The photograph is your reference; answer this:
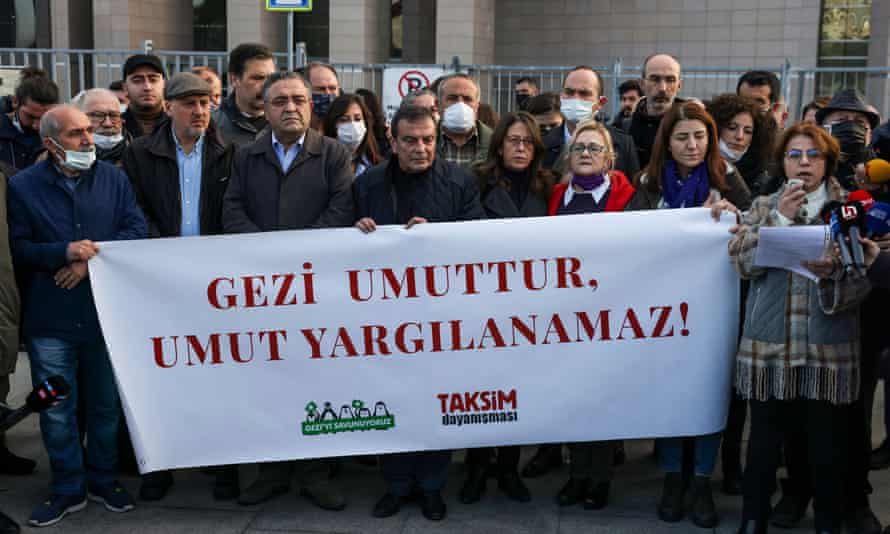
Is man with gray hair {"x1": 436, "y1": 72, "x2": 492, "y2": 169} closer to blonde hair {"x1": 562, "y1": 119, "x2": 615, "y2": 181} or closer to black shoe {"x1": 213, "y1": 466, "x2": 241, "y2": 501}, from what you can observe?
blonde hair {"x1": 562, "y1": 119, "x2": 615, "y2": 181}

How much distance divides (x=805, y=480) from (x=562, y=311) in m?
1.45

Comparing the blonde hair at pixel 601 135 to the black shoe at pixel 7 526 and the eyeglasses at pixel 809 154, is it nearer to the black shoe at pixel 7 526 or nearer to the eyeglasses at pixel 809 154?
the eyeglasses at pixel 809 154

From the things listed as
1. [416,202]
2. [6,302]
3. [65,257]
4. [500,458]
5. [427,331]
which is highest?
[416,202]

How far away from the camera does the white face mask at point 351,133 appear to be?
600cm

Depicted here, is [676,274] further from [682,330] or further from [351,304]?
[351,304]

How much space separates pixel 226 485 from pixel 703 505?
7.99ft

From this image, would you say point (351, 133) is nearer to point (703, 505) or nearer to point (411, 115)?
point (411, 115)

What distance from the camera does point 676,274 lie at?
15.8 ft

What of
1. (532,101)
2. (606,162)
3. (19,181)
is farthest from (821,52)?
(19,181)

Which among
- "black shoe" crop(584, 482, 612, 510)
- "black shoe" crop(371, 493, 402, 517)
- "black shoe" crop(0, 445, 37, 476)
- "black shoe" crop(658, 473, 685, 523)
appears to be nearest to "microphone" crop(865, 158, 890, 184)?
"black shoe" crop(658, 473, 685, 523)

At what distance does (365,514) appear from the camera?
4.96 m

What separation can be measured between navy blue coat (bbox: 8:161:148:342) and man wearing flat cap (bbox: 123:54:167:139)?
4.93ft

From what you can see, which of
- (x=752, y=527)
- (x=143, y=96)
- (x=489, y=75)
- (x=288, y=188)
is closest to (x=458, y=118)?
(x=288, y=188)

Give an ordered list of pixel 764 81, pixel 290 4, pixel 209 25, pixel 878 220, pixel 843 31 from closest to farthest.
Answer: pixel 878 220 → pixel 764 81 → pixel 290 4 → pixel 843 31 → pixel 209 25
